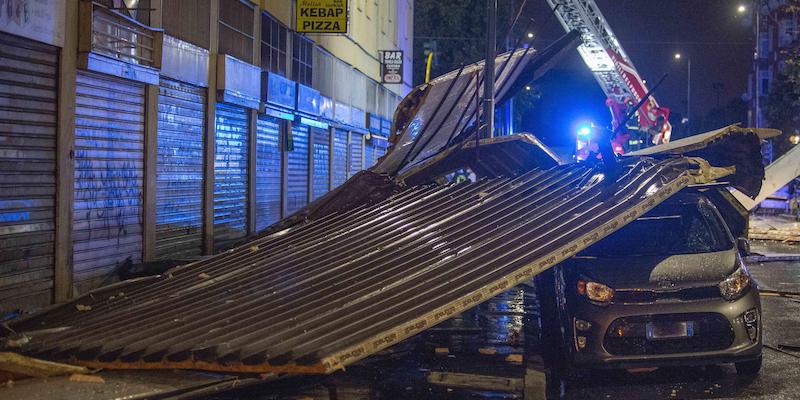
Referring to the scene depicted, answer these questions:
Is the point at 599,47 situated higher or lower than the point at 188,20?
higher

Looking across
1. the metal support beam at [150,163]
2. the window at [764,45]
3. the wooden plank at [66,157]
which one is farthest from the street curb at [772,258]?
the window at [764,45]

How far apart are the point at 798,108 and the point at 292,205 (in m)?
31.3

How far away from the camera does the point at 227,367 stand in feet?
16.8

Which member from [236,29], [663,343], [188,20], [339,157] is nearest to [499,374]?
[663,343]

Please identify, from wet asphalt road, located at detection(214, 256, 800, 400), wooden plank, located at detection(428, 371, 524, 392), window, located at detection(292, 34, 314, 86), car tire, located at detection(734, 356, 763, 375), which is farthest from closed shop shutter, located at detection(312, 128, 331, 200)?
car tire, located at detection(734, 356, 763, 375)

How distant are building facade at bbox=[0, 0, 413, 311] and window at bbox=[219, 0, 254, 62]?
1.7 inches

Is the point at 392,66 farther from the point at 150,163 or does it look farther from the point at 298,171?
the point at 150,163

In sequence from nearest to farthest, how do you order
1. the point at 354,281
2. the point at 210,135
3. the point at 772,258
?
the point at 354,281 < the point at 210,135 < the point at 772,258

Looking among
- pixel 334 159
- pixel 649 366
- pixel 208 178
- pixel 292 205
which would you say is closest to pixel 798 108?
pixel 334 159

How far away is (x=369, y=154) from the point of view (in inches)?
1110

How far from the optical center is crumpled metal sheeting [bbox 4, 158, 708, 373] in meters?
5.20

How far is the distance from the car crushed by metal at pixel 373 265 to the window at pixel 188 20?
440 cm

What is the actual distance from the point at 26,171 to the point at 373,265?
4.71 m

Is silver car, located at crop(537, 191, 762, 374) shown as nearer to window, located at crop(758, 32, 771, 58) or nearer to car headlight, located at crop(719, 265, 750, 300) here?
car headlight, located at crop(719, 265, 750, 300)
